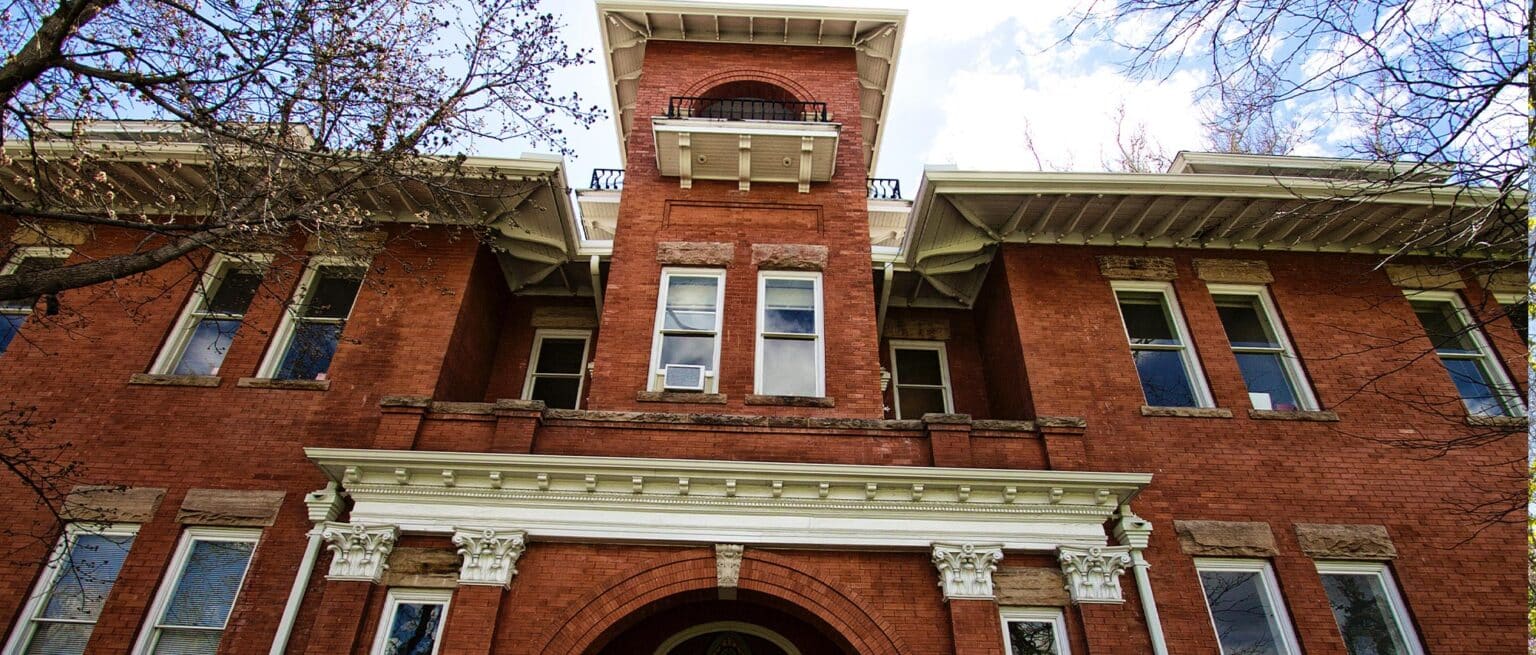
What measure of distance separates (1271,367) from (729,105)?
8800 mm

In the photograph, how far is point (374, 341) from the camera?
33.6 feet

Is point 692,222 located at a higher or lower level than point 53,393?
higher

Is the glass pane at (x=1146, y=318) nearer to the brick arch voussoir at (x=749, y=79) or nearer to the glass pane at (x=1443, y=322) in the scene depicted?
the glass pane at (x=1443, y=322)

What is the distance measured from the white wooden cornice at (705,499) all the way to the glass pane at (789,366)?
5.99ft

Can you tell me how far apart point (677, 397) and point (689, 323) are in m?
1.27

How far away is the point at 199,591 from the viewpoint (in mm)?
8367

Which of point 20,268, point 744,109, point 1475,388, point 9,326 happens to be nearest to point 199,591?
point 9,326

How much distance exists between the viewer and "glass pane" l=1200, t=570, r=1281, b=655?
8359 mm

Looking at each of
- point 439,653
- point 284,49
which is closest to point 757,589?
point 439,653

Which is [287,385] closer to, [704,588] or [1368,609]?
[704,588]

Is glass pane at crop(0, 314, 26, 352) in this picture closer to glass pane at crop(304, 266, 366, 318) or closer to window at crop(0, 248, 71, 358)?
window at crop(0, 248, 71, 358)

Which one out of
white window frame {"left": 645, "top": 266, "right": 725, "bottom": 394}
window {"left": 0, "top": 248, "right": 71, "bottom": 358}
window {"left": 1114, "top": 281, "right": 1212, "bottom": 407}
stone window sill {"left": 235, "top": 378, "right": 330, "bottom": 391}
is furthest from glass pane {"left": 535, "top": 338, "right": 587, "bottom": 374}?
window {"left": 1114, "top": 281, "right": 1212, "bottom": 407}

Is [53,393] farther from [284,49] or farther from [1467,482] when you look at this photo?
[1467,482]

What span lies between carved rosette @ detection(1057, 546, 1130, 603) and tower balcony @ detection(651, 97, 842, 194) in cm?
613
